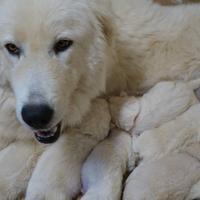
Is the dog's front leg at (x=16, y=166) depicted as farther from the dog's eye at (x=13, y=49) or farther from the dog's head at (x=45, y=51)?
the dog's eye at (x=13, y=49)

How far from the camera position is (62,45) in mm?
1618

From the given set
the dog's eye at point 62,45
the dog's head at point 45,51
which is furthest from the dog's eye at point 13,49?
the dog's eye at point 62,45

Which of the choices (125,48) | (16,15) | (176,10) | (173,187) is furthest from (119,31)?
(173,187)

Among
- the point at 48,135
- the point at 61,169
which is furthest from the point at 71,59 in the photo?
the point at 61,169

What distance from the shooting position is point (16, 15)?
5.17 ft

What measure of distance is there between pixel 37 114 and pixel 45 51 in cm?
21

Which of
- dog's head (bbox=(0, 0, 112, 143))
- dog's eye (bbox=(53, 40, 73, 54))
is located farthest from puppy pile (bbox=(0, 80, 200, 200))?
dog's eye (bbox=(53, 40, 73, 54))

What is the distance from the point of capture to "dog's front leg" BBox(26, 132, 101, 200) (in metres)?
1.70

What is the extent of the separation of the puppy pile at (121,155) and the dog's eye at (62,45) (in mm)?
360

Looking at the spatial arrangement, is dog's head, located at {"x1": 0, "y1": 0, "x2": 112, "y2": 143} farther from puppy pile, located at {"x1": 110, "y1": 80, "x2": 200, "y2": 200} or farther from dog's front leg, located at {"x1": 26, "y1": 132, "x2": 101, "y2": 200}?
puppy pile, located at {"x1": 110, "y1": 80, "x2": 200, "y2": 200}

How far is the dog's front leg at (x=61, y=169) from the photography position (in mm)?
1702

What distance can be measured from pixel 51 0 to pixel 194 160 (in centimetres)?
77

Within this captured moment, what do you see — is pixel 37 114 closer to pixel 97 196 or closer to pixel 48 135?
pixel 48 135

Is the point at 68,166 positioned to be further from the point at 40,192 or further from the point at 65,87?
the point at 65,87
